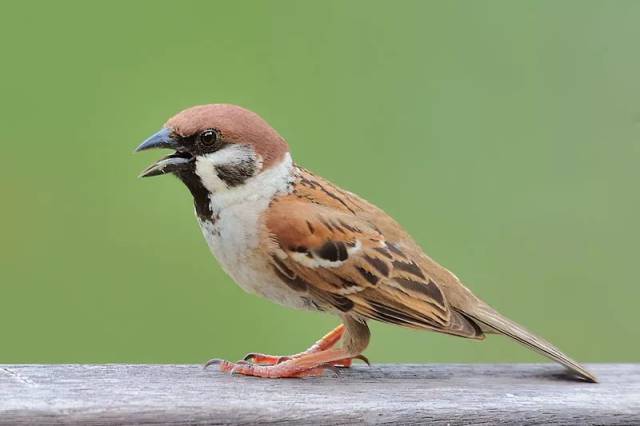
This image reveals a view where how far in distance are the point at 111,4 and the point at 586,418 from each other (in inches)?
169

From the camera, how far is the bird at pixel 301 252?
419 cm

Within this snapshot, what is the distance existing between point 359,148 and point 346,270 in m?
2.19

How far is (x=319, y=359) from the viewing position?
423 centimetres

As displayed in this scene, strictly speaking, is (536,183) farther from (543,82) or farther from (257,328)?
(257,328)

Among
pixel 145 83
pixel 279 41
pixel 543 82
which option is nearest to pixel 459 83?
pixel 543 82

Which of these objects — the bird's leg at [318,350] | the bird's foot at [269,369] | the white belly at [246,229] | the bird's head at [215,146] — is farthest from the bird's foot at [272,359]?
the bird's head at [215,146]

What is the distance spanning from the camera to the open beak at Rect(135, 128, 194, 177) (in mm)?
3984

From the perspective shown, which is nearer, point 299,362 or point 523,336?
point 299,362

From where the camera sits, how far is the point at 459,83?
6.68 meters

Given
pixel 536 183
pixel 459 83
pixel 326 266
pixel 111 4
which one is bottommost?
pixel 326 266

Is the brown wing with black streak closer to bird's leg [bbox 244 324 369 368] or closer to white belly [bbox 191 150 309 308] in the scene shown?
white belly [bbox 191 150 309 308]

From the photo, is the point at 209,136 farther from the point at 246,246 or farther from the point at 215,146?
the point at 246,246

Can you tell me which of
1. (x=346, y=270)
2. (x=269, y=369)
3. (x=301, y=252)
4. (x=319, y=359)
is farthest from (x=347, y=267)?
(x=269, y=369)

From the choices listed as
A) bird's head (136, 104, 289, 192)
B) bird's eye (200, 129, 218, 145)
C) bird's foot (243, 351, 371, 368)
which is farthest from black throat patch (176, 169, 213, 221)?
bird's foot (243, 351, 371, 368)
